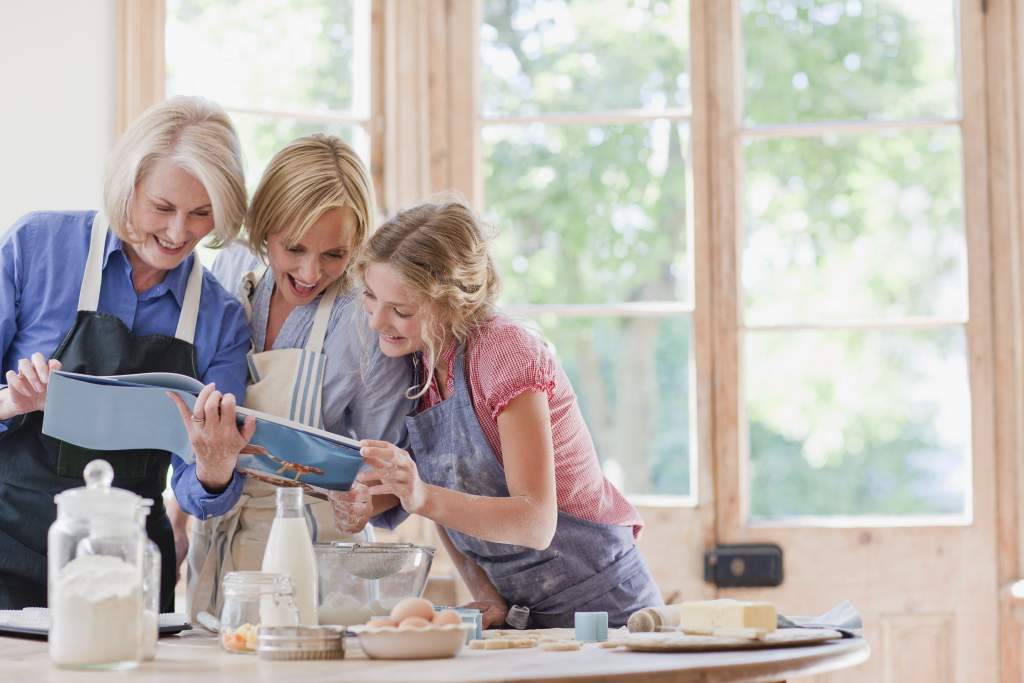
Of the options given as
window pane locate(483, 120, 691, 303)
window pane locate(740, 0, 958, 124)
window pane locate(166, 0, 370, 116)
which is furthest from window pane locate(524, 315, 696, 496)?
window pane locate(166, 0, 370, 116)

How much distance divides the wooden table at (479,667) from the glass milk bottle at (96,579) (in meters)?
0.03

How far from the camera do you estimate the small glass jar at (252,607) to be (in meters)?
1.50

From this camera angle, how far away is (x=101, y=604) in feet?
4.28

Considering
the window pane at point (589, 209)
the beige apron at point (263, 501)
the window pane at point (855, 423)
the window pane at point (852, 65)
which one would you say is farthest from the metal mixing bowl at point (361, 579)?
the window pane at point (855, 423)

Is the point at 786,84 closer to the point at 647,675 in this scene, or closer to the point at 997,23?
the point at 997,23

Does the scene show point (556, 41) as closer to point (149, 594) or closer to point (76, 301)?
point (76, 301)

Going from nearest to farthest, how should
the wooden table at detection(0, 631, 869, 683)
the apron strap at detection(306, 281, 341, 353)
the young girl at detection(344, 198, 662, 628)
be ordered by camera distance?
the wooden table at detection(0, 631, 869, 683)
the young girl at detection(344, 198, 662, 628)
the apron strap at detection(306, 281, 341, 353)

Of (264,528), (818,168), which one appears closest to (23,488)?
(264,528)

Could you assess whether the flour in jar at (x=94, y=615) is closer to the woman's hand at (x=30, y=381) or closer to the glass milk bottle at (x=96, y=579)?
the glass milk bottle at (x=96, y=579)

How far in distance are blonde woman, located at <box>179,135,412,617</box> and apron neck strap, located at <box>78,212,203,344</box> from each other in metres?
0.12

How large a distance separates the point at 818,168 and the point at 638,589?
15.1ft

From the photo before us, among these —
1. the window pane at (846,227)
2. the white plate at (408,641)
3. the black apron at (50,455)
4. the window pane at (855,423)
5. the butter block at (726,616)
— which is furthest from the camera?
the window pane at (855,423)

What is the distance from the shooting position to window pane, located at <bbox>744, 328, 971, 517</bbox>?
734cm

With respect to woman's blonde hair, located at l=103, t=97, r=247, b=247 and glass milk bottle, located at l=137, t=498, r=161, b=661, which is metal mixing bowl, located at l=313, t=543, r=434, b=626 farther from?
woman's blonde hair, located at l=103, t=97, r=247, b=247
